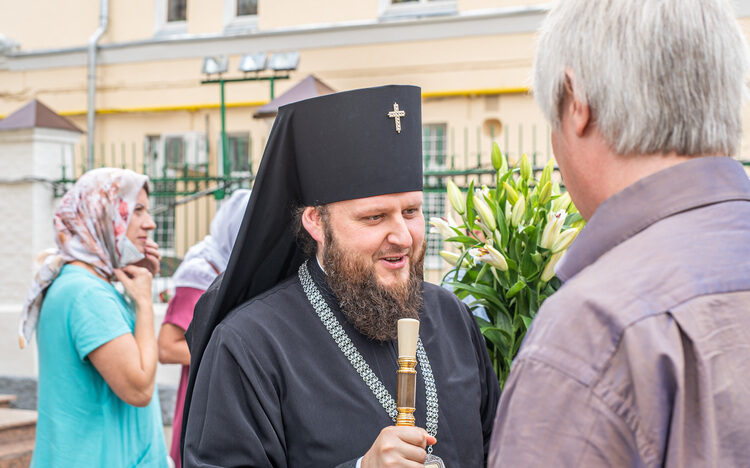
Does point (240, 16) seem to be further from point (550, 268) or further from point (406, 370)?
point (406, 370)

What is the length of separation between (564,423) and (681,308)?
0.68 feet

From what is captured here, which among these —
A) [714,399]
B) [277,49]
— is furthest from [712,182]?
[277,49]

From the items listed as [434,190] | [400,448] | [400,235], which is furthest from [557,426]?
[434,190]

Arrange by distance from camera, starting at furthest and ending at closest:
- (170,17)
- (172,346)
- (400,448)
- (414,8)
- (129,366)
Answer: (170,17) → (414,8) → (172,346) → (129,366) → (400,448)

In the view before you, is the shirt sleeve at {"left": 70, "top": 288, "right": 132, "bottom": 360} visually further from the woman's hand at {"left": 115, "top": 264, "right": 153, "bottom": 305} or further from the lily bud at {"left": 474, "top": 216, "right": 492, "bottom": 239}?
the lily bud at {"left": 474, "top": 216, "right": 492, "bottom": 239}

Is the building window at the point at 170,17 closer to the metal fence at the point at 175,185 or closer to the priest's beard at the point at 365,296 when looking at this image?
the metal fence at the point at 175,185

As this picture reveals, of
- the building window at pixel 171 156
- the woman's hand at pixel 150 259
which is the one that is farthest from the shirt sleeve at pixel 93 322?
the building window at pixel 171 156

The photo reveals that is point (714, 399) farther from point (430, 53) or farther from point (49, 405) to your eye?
point (430, 53)

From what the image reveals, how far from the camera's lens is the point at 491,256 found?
2.69m

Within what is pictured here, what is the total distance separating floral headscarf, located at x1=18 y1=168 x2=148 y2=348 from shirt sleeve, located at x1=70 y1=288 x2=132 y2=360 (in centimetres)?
29

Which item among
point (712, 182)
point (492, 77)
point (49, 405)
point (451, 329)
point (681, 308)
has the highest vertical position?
point (492, 77)

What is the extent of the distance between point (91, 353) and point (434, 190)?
4.09 metres

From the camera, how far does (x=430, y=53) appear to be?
1315 cm

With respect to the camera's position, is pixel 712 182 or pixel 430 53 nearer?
pixel 712 182
